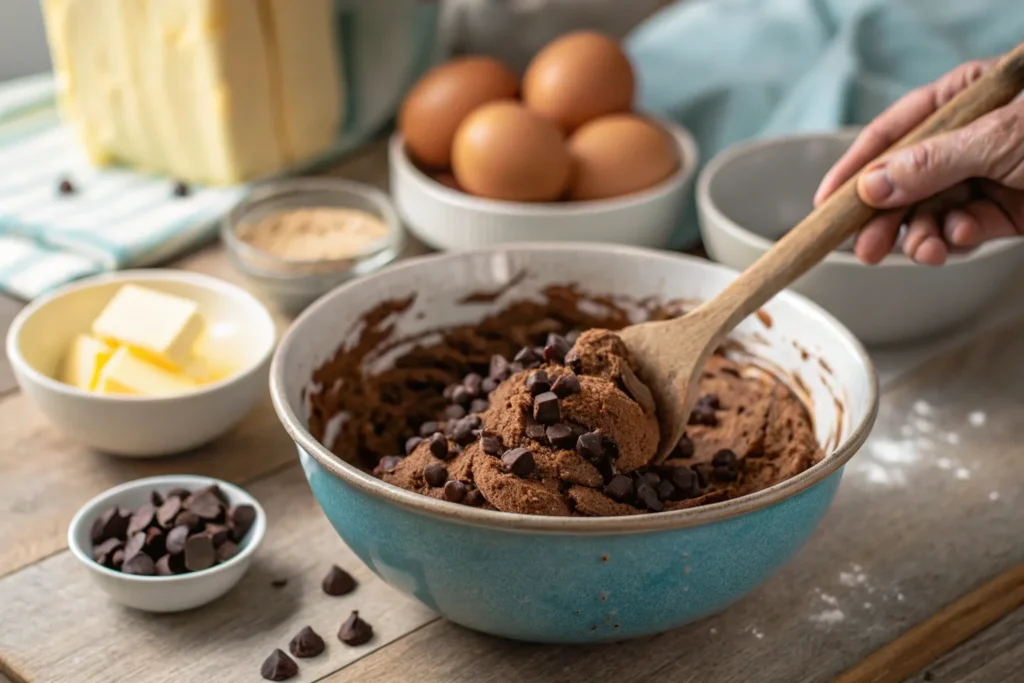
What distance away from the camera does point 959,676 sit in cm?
110

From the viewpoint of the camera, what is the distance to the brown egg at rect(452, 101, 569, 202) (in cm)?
168

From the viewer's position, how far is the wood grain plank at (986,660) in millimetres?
1095

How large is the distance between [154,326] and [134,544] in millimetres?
325

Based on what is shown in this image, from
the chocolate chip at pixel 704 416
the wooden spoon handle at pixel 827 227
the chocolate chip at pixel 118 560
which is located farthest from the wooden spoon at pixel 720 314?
the chocolate chip at pixel 118 560

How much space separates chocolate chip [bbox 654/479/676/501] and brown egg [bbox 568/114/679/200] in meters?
0.74

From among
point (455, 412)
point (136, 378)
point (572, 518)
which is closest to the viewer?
point (572, 518)

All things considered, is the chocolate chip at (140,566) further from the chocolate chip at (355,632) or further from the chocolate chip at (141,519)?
the chocolate chip at (355,632)

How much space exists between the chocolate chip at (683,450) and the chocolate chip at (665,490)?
103 millimetres

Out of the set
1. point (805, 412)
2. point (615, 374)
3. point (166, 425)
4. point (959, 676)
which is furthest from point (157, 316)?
point (959, 676)

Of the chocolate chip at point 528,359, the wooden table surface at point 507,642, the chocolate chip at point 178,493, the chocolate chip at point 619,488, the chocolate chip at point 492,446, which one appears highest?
the chocolate chip at point 492,446

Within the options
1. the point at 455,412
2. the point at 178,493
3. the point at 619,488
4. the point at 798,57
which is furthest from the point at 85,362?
the point at 798,57

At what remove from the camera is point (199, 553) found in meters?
1.14

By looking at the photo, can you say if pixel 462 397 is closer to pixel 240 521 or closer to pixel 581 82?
pixel 240 521

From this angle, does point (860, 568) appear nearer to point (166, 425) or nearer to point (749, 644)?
point (749, 644)
